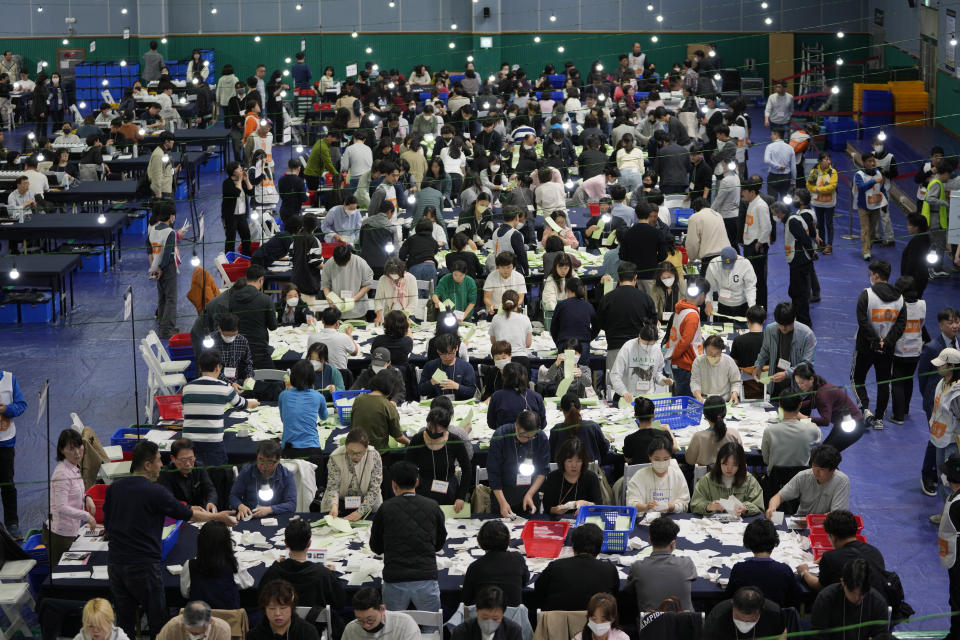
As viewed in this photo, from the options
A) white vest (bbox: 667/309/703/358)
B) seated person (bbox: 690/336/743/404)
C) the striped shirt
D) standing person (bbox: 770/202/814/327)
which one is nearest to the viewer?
the striped shirt

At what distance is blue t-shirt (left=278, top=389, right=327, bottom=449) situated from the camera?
9258 mm

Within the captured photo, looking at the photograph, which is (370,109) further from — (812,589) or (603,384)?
(812,589)

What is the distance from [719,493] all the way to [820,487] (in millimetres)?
632

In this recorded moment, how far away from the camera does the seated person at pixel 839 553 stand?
730 cm

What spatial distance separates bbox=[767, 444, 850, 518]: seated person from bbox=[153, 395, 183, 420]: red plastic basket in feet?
14.9

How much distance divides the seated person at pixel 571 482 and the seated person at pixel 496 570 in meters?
1.06

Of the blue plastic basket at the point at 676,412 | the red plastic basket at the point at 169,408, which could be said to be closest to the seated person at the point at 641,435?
the blue plastic basket at the point at 676,412

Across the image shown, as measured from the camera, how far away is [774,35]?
30484mm

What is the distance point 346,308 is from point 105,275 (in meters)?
6.18

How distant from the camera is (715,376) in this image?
10102 millimetres

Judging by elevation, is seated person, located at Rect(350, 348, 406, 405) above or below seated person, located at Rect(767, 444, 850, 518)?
above

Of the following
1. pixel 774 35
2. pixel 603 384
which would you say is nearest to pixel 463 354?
pixel 603 384

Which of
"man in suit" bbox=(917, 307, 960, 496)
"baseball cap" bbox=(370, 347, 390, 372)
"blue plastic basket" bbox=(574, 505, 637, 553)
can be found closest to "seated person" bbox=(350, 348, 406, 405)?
"baseball cap" bbox=(370, 347, 390, 372)

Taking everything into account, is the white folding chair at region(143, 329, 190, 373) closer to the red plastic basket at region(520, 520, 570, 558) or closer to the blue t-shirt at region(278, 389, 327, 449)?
the blue t-shirt at region(278, 389, 327, 449)
